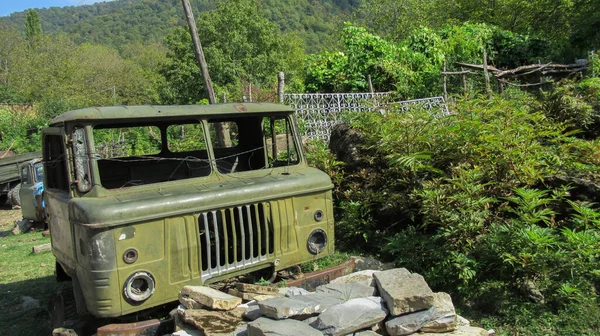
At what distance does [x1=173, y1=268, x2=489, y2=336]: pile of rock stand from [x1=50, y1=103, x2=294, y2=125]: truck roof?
1.69 metres

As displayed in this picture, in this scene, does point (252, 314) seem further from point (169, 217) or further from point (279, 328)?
point (169, 217)

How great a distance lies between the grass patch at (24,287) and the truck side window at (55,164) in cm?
161

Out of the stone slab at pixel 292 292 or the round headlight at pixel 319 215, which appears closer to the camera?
the stone slab at pixel 292 292

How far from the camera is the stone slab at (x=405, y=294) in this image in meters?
3.89

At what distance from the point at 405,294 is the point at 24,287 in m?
5.87

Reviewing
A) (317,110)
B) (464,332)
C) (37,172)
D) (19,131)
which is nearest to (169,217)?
(464,332)

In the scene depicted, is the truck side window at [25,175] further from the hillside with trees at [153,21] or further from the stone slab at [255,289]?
the hillside with trees at [153,21]

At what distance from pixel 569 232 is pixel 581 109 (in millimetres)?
3353

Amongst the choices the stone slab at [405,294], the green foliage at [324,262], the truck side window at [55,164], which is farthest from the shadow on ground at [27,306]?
the stone slab at [405,294]

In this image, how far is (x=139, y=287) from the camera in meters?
4.16

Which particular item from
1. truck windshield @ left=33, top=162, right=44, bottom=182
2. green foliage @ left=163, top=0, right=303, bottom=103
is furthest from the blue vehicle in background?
green foliage @ left=163, top=0, right=303, bottom=103

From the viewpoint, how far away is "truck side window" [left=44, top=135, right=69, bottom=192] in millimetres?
5004

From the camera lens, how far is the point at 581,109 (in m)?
7.43

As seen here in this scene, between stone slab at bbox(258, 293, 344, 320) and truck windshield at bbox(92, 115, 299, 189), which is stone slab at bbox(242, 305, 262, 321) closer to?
stone slab at bbox(258, 293, 344, 320)
